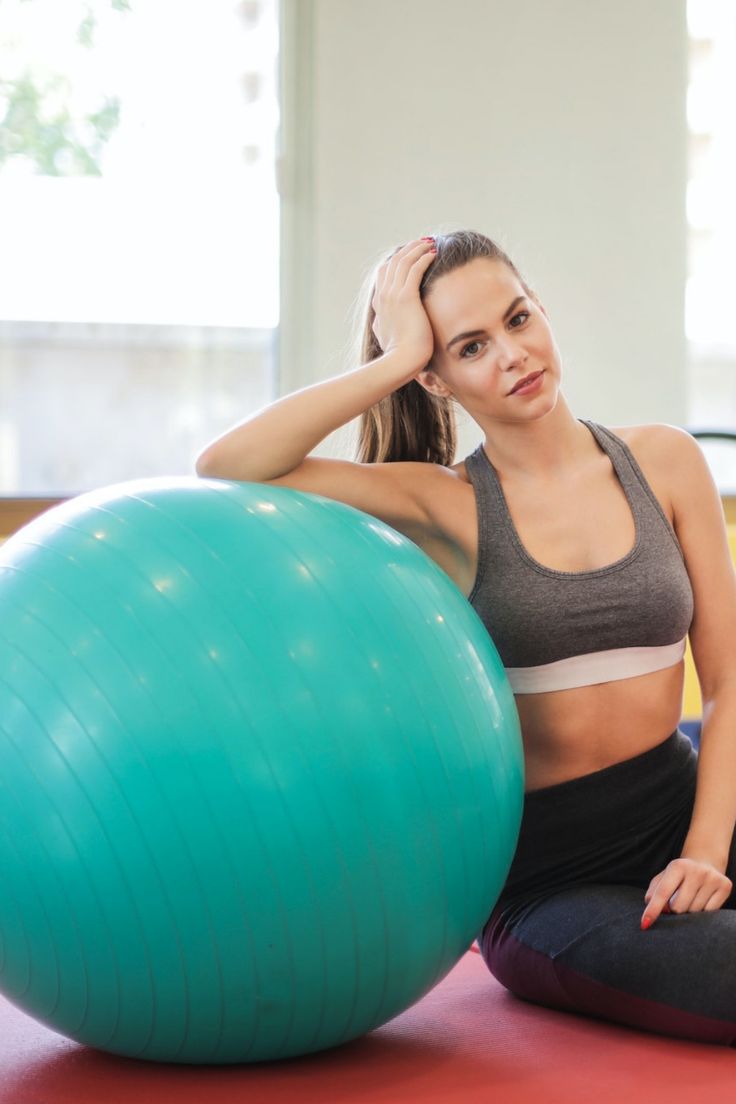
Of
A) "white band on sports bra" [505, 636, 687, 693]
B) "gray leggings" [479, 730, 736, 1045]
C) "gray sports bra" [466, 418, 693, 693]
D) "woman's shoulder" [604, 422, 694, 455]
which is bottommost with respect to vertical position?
"gray leggings" [479, 730, 736, 1045]

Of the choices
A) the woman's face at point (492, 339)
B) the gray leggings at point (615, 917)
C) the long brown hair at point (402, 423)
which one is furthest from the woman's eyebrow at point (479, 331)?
the gray leggings at point (615, 917)

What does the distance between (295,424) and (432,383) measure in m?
0.25

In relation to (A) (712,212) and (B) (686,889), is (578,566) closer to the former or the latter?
(B) (686,889)

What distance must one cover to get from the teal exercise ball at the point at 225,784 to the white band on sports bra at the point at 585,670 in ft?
0.97

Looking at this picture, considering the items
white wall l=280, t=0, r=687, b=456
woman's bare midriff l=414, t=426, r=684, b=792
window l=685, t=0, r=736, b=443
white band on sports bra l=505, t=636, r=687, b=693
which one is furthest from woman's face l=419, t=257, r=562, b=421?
window l=685, t=0, r=736, b=443

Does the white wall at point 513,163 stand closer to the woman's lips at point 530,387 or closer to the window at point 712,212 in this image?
the window at point 712,212

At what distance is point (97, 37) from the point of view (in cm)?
347

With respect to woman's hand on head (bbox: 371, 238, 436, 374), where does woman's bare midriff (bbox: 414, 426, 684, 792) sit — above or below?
below

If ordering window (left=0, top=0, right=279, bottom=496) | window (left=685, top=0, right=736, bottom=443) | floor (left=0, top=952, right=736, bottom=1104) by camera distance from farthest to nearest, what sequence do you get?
window (left=685, top=0, right=736, bottom=443) → window (left=0, top=0, right=279, bottom=496) → floor (left=0, top=952, right=736, bottom=1104)

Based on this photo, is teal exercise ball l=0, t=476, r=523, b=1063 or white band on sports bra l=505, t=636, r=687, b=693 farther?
white band on sports bra l=505, t=636, r=687, b=693

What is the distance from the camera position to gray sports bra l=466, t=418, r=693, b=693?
158cm

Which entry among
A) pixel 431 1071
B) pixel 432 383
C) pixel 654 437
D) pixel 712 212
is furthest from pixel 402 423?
pixel 712 212

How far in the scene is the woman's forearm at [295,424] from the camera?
1558 millimetres

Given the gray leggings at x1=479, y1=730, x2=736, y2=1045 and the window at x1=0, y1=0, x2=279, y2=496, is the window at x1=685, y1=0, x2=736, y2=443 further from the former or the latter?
the gray leggings at x1=479, y1=730, x2=736, y2=1045
